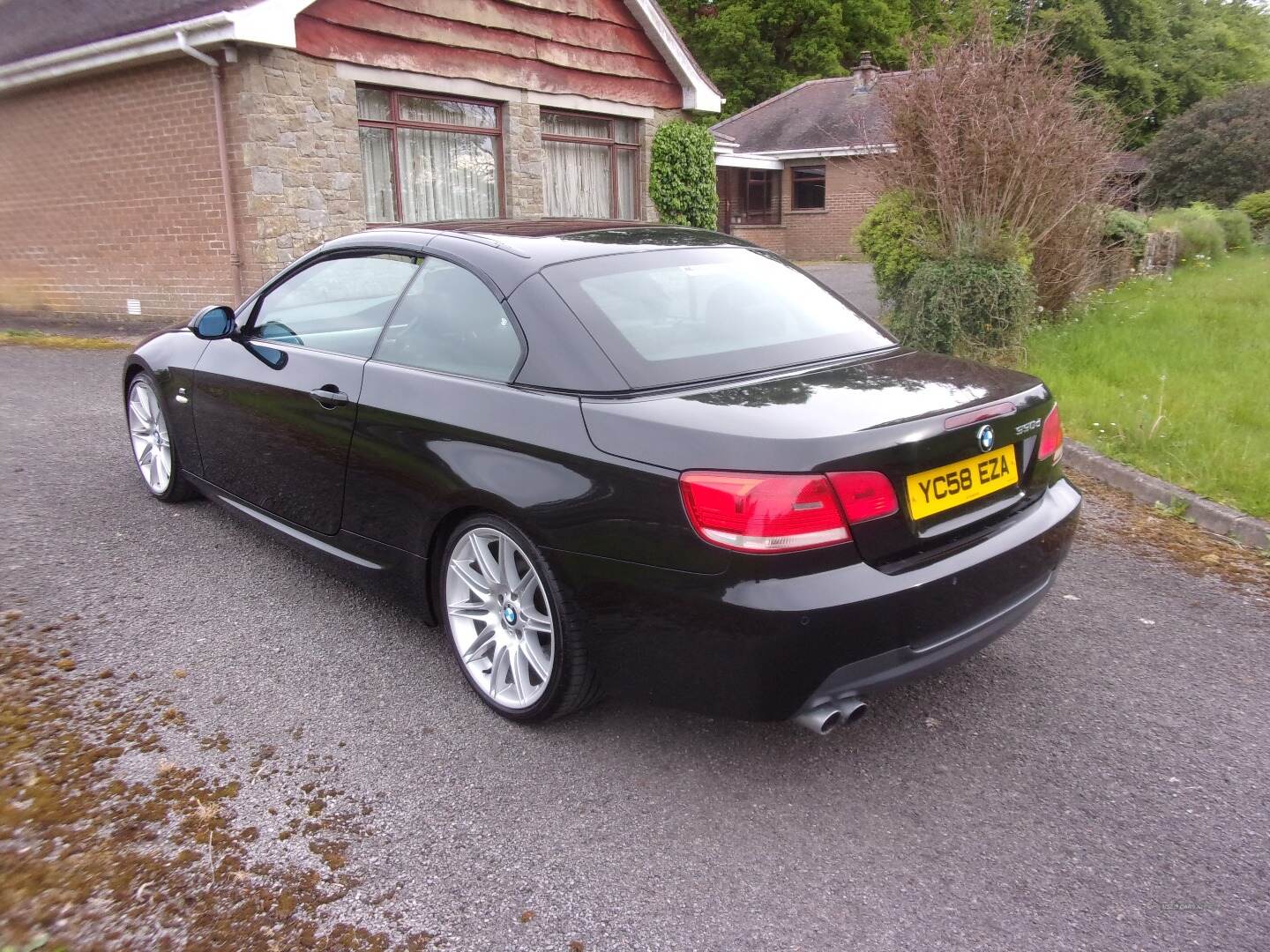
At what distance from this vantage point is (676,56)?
14336mm

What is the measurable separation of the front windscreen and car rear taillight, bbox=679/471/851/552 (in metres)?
0.51

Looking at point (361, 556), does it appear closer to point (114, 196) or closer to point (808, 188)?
point (114, 196)

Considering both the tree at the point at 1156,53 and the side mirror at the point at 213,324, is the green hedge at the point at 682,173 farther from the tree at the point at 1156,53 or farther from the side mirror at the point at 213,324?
the tree at the point at 1156,53

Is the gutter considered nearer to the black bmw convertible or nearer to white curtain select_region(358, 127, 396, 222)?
white curtain select_region(358, 127, 396, 222)

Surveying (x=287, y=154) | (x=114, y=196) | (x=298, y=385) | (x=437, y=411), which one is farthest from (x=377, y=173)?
(x=437, y=411)

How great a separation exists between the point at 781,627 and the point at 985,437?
0.92 meters

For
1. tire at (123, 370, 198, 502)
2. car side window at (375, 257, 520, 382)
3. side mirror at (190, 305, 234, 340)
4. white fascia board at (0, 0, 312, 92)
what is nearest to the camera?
car side window at (375, 257, 520, 382)

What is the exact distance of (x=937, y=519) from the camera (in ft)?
8.98

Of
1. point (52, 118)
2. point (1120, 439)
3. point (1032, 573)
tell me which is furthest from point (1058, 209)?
point (52, 118)

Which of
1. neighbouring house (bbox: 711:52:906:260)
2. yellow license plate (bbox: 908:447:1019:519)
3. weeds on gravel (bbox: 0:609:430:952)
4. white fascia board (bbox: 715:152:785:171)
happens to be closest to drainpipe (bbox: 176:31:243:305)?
weeds on gravel (bbox: 0:609:430:952)

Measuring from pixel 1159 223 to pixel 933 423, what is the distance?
53.2 feet

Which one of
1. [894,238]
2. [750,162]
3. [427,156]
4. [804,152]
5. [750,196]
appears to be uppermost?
[804,152]

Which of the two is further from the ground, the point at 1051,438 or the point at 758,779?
the point at 1051,438

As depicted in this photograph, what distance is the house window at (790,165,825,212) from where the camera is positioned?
93.7ft
